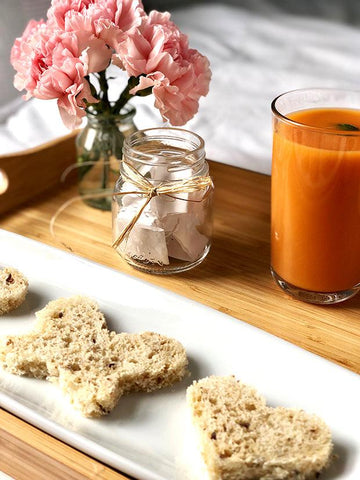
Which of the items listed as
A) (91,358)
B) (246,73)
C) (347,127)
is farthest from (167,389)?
(246,73)

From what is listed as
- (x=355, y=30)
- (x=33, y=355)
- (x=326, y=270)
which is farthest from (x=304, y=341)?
(x=355, y=30)

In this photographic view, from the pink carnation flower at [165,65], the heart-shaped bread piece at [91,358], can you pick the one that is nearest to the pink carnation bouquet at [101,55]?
the pink carnation flower at [165,65]

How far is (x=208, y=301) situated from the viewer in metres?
1.21

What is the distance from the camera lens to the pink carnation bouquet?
121cm

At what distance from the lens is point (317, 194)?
3.57ft

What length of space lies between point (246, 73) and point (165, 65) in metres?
1.41

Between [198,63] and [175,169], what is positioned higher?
[198,63]

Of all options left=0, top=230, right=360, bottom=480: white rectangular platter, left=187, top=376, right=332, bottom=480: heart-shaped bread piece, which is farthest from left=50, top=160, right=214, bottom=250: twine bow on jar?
left=187, top=376, right=332, bottom=480: heart-shaped bread piece

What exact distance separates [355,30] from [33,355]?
249 cm

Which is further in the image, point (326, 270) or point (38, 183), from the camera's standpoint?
point (38, 183)

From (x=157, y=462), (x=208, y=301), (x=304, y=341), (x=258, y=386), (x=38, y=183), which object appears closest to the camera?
(x=157, y=462)

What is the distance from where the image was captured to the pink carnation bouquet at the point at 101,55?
121 cm

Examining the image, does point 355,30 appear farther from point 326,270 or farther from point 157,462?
point 157,462

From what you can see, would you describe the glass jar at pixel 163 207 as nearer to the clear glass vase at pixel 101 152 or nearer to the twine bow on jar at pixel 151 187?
the twine bow on jar at pixel 151 187
